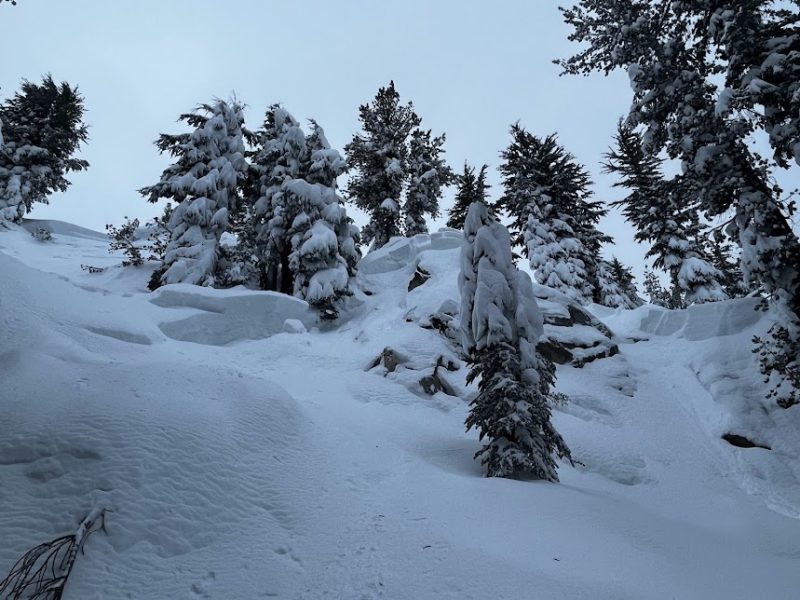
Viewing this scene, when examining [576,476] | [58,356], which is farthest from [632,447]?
[58,356]

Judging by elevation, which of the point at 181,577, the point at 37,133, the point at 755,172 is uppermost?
the point at 37,133

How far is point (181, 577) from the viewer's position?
11.7ft

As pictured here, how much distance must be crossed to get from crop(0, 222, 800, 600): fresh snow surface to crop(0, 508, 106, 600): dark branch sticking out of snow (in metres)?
0.14

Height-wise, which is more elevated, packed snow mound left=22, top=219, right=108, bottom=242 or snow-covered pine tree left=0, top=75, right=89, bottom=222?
snow-covered pine tree left=0, top=75, right=89, bottom=222

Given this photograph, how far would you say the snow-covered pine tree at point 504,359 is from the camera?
697cm

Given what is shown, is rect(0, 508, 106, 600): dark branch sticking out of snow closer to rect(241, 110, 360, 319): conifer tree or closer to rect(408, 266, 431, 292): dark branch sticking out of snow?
A: rect(241, 110, 360, 319): conifer tree

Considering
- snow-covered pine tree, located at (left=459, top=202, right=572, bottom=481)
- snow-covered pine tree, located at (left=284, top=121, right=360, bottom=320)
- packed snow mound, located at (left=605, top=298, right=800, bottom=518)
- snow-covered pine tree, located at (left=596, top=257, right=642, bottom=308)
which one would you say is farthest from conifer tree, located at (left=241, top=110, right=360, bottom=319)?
snow-covered pine tree, located at (left=596, top=257, right=642, bottom=308)

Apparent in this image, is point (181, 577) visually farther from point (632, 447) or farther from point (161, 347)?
point (632, 447)

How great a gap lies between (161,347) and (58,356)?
4.04 meters

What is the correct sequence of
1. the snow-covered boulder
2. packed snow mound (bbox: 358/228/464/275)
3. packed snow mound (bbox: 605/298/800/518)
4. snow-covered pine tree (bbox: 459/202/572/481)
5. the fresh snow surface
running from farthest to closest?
packed snow mound (bbox: 358/228/464/275)
the snow-covered boulder
packed snow mound (bbox: 605/298/800/518)
snow-covered pine tree (bbox: 459/202/572/481)
the fresh snow surface

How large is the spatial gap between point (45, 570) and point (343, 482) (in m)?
3.31

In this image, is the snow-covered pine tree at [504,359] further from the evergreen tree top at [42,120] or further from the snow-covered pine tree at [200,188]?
the evergreen tree top at [42,120]

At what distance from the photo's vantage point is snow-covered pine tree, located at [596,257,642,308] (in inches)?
1154

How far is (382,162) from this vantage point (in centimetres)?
2830
